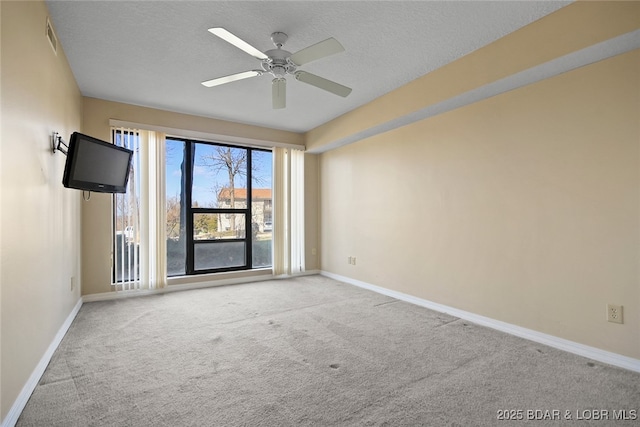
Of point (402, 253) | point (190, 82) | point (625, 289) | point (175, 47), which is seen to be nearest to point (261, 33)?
point (175, 47)

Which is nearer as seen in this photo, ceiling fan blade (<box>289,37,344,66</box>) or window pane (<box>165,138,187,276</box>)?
ceiling fan blade (<box>289,37,344,66</box>)

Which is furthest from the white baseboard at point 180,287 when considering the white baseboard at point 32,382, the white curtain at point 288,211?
the white baseboard at point 32,382

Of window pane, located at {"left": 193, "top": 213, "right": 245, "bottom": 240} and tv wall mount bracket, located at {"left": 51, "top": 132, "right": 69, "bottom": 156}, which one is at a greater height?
tv wall mount bracket, located at {"left": 51, "top": 132, "right": 69, "bottom": 156}

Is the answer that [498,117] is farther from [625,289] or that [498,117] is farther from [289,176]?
[289,176]

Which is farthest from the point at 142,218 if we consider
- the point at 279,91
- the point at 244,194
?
the point at 279,91

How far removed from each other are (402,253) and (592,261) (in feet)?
6.42

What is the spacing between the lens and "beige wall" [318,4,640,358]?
7.48ft

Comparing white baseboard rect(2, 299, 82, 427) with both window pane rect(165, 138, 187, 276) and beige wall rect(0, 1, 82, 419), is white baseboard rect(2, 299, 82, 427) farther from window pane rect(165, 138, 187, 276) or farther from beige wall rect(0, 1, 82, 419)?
window pane rect(165, 138, 187, 276)

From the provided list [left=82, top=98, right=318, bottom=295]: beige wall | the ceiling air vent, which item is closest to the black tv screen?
the ceiling air vent

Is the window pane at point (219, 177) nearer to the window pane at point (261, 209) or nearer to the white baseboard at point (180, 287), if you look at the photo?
the window pane at point (261, 209)

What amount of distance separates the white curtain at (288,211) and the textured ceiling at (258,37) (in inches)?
68.2

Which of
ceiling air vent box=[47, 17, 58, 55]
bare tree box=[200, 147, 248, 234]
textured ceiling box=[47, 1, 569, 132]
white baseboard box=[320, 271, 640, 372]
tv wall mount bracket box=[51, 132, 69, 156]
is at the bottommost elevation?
white baseboard box=[320, 271, 640, 372]

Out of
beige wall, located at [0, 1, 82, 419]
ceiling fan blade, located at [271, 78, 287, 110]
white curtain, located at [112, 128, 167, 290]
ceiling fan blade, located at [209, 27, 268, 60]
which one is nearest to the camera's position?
beige wall, located at [0, 1, 82, 419]

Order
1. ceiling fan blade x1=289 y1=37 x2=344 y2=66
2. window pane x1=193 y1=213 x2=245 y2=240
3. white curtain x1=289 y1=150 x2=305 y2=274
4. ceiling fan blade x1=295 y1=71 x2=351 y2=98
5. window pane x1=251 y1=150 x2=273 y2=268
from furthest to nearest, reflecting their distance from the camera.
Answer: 1. white curtain x1=289 y1=150 x2=305 y2=274
2. window pane x1=251 y1=150 x2=273 y2=268
3. window pane x1=193 y1=213 x2=245 y2=240
4. ceiling fan blade x1=295 y1=71 x2=351 y2=98
5. ceiling fan blade x1=289 y1=37 x2=344 y2=66
